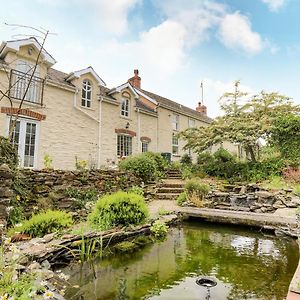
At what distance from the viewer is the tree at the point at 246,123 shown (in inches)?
607

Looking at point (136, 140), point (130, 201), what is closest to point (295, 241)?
point (130, 201)

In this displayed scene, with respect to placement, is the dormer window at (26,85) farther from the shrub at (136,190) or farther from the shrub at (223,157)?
the shrub at (223,157)

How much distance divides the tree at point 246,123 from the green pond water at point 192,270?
30.8ft

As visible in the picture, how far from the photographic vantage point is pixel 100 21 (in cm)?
934

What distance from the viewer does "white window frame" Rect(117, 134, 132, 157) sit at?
58.0ft

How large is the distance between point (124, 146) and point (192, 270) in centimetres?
1375

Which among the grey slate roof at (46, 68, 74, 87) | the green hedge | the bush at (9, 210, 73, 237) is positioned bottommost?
the bush at (9, 210, 73, 237)

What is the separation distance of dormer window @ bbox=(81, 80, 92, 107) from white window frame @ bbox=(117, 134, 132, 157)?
3.18 m

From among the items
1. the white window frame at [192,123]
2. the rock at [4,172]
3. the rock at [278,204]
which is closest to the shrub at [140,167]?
the rock at [278,204]

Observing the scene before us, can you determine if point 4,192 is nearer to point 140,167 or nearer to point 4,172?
point 4,172

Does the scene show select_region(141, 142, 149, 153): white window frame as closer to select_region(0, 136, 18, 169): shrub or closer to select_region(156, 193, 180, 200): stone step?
select_region(156, 193, 180, 200): stone step

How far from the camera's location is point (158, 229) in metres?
7.34

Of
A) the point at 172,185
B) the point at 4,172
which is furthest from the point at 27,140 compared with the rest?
the point at 172,185

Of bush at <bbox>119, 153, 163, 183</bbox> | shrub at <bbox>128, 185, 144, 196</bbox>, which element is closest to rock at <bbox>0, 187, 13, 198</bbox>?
shrub at <bbox>128, 185, 144, 196</bbox>
